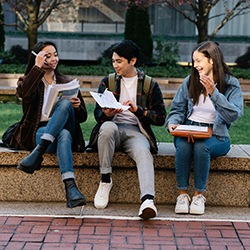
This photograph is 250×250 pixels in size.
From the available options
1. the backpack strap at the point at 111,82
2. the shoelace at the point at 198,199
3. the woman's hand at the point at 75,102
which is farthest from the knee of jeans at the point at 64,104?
the shoelace at the point at 198,199

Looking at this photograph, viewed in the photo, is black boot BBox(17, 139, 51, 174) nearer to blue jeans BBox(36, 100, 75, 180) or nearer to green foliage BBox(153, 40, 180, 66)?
blue jeans BBox(36, 100, 75, 180)

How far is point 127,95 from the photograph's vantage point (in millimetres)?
4172

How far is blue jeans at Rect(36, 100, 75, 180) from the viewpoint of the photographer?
363 centimetres

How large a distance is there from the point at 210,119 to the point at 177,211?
927 millimetres

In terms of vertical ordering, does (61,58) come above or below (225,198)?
above

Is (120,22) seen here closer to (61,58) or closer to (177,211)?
(61,58)

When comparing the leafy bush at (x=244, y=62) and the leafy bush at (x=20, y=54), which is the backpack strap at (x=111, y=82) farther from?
the leafy bush at (x=20, y=54)

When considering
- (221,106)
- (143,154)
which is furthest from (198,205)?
(221,106)

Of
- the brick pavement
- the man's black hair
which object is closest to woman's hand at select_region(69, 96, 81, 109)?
the man's black hair

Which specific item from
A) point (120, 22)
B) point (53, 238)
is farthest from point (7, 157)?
point (120, 22)

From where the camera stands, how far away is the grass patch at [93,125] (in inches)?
220

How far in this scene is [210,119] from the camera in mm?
3953

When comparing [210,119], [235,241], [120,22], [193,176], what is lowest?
[235,241]

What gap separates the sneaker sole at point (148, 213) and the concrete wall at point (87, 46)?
15.6 meters
